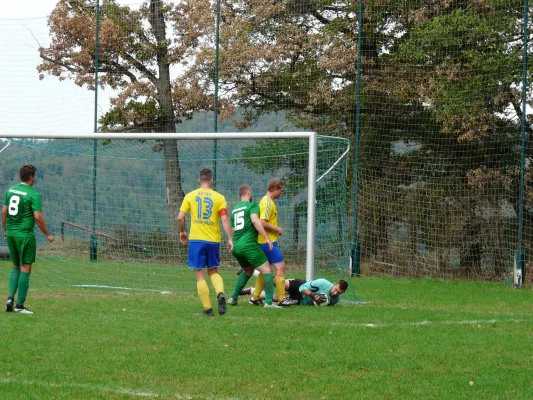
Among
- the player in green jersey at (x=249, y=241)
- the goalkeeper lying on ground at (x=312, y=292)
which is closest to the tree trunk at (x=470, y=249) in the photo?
the goalkeeper lying on ground at (x=312, y=292)

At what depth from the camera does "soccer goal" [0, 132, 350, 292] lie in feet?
51.8

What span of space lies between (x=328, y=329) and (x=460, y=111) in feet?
32.3

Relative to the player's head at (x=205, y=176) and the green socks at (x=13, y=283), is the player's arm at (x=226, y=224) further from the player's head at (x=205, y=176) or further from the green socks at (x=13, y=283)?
the green socks at (x=13, y=283)

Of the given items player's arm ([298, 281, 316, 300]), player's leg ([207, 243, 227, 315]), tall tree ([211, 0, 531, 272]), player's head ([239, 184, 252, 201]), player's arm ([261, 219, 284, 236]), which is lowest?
player's arm ([298, 281, 316, 300])

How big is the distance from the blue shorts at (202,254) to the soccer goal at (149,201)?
4.09 metres

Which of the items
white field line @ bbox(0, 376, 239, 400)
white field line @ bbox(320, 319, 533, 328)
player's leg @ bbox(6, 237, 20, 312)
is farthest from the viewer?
Result: player's leg @ bbox(6, 237, 20, 312)

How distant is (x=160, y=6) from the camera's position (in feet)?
78.4

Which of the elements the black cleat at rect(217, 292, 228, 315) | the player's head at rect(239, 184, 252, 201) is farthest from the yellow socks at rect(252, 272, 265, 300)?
the black cleat at rect(217, 292, 228, 315)

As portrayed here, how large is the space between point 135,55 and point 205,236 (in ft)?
44.9

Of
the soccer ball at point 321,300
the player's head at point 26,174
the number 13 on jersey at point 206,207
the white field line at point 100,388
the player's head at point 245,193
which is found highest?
the player's head at point 26,174

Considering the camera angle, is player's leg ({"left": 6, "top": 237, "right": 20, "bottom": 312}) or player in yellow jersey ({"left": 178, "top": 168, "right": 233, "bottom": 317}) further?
player's leg ({"left": 6, "top": 237, "right": 20, "bottom": 312})

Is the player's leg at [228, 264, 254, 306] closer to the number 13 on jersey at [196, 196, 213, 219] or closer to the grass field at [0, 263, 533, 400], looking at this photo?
the grass field at [0, 263, 533, 400]

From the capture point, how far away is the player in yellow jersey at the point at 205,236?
11.3 meters

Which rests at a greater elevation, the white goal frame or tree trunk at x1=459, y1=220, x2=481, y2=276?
the white goal frame
